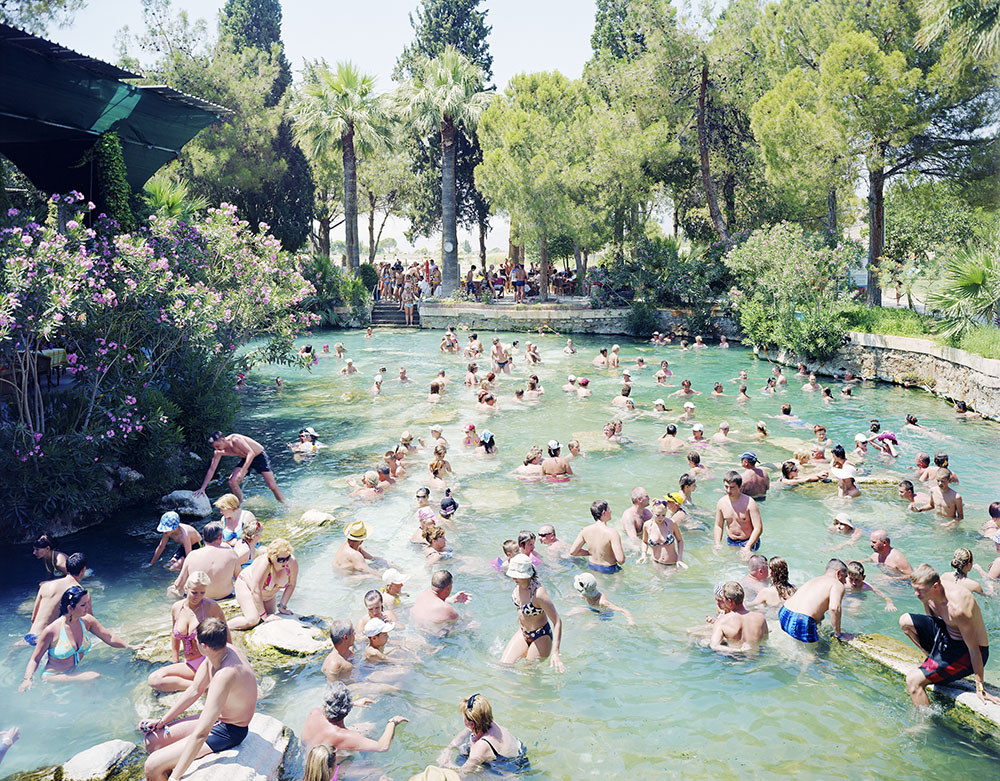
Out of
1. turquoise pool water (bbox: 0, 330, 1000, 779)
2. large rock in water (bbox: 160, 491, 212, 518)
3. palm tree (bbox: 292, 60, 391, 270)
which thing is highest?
palm tree (bbox: 292, 60, 391, 270)

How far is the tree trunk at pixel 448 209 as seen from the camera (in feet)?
130

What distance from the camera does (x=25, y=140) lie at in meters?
14.6

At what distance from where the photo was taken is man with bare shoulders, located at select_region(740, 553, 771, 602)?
30.7 feet

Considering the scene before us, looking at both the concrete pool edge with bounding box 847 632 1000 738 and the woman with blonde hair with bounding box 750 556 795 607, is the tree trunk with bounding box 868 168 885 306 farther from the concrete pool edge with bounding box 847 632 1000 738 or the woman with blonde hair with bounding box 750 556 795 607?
the concrete pool edge with bounding box 847 632 1000 738

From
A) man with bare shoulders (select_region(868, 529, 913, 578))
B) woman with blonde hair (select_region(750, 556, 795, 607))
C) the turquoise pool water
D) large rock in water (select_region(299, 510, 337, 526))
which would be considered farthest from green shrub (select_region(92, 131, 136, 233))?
man with bare shoulders (select_region(868, 529, 913, 578))

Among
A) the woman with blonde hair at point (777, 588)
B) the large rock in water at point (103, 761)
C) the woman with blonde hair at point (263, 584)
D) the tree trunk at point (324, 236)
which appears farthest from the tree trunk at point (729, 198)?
the large rock in water at point (103, 761)

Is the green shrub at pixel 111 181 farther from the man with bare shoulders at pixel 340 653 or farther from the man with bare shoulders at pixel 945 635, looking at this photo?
the man with bare shoulders at pixel 945 635

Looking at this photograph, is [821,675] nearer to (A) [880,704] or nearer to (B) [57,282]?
(A) [880,704]

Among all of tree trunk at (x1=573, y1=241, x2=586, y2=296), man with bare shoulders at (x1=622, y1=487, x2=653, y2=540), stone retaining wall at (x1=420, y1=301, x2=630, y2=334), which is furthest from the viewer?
tree trunk at (x1=573, y1=241, x2=586, y2=296)

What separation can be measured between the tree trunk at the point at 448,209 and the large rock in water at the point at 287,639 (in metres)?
33.4

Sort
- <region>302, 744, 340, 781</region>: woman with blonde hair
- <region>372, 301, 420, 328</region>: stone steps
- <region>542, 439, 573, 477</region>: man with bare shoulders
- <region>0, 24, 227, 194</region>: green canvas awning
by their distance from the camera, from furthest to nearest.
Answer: <region>372, 301, 420, 328</region>: stone steps
<region>542, 439, 573, 477</region>: man with bare shoulders
<region>0, 24, 227, 194</region>: green canvas awning
<region>302, 744, 340, 781</region>: woman with blonde hair

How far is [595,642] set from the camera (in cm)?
874

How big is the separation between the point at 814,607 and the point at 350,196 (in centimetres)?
3618

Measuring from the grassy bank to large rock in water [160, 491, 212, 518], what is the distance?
688 inches
